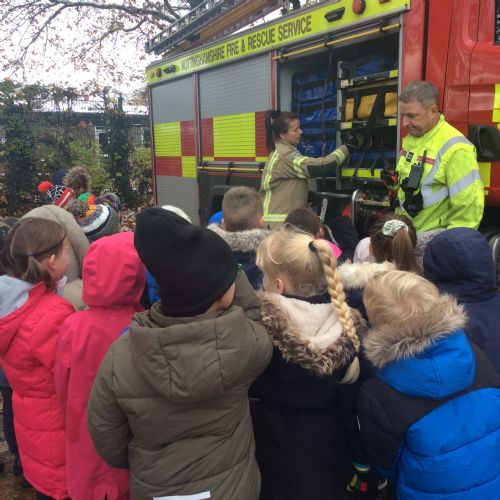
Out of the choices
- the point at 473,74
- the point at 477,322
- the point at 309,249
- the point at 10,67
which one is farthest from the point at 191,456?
the point at 10,67

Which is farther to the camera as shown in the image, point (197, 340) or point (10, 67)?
point (10, 67)

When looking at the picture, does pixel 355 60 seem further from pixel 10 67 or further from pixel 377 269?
pixel 10 67

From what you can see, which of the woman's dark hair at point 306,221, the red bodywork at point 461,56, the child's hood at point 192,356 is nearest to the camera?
the child's hood at point 192,356

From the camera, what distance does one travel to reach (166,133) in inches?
268

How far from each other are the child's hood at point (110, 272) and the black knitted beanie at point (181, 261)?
47 cm

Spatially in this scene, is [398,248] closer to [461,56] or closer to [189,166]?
[461,56]

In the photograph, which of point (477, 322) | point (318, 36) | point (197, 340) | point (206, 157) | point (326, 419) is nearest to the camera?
point (197, 340)

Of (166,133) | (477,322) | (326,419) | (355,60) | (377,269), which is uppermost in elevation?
(355,60)

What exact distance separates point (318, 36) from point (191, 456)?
345 cm

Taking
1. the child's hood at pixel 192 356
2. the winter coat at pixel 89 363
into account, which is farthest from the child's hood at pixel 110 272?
the child's hood at pixel 192 356

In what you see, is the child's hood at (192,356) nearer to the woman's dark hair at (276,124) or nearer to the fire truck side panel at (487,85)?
the fire truck side panel at (487,85)

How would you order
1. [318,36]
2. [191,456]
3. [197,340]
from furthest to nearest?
[318,36] < [191,456] < [197,340]

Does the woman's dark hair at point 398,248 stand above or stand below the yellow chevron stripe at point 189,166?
below

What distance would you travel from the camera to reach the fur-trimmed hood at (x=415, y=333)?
1.49 metres
